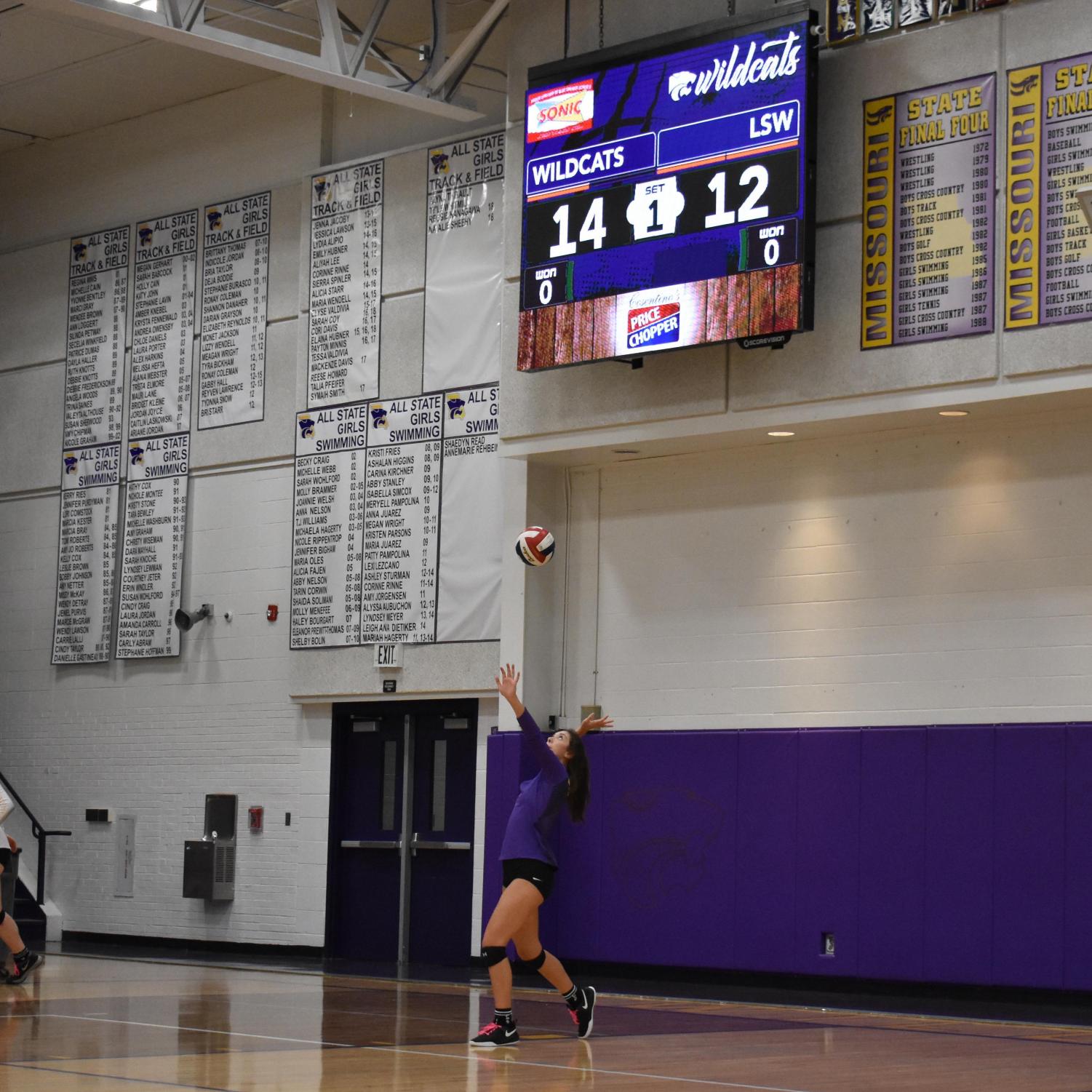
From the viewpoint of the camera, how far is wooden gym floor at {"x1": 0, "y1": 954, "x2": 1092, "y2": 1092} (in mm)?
7961

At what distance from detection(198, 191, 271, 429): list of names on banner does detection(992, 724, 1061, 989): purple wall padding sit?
941 cm

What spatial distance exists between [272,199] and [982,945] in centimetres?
1105

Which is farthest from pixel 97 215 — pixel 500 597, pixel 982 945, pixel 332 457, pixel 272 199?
pixel 982 945

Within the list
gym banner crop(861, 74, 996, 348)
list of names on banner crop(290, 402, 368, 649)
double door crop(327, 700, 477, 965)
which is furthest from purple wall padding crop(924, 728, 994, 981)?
list of names on banner crop(290, 402, 368, 649)

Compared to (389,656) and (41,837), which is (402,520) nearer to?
(389,656)

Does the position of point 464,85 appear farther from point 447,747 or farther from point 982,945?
point 982,945

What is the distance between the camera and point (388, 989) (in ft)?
44.9

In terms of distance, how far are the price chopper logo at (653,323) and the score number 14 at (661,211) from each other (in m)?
0.57

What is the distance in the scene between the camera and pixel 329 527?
1791cm

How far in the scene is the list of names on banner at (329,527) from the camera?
1764cm

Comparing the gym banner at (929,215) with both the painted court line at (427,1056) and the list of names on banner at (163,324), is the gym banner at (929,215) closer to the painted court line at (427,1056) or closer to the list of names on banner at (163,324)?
the painted court line at (427,1056)

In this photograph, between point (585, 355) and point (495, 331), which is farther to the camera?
point (495, 331)

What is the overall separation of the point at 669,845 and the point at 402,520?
15.0 ft

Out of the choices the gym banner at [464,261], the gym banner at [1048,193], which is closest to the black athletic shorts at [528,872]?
the gym banner at [1048,193]
